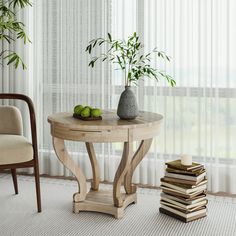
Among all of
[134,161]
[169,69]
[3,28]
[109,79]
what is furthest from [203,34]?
[3,28]

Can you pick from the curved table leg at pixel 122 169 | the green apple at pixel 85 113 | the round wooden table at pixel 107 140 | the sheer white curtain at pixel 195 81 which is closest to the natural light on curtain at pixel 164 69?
the sheer white curtain at pixel 195 81

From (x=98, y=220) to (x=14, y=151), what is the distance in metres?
0.77

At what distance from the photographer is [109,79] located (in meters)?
4.11

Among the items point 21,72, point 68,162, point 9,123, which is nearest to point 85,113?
point 68,162

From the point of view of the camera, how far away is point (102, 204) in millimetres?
3312

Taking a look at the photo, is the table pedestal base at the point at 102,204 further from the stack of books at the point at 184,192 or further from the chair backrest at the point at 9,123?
the chair backrest at the point at 9,123

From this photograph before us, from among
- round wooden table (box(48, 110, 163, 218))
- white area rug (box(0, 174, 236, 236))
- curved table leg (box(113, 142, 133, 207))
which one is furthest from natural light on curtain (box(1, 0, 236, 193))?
curved table leg (box(113, 142, 133, 207))

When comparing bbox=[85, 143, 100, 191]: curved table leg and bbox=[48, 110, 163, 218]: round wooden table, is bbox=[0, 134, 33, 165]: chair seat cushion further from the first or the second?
bbox=[85, 143, 100, 191]: curved table leg

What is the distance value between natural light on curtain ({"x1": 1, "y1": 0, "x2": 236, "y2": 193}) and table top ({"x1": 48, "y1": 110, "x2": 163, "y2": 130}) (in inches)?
23.7

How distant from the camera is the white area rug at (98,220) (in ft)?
9.96

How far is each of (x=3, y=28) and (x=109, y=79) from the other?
3.43 ft

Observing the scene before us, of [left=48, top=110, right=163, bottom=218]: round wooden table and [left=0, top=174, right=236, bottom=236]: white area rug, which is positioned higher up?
[left=48, top=110, right=163, bottom=218]: round wooden table

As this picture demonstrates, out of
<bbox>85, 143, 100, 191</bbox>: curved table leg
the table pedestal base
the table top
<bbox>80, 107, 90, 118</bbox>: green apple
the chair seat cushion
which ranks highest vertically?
<bbox>80, 107, 90, 118</bbox>: green apple

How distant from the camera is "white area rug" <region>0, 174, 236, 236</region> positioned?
3037 millimetres
